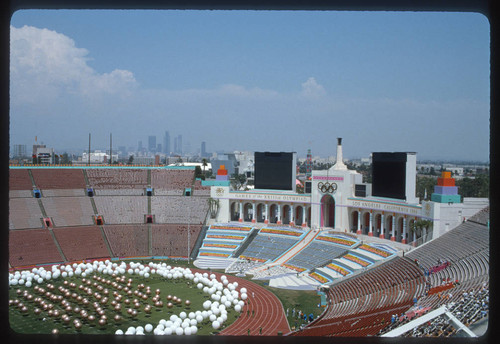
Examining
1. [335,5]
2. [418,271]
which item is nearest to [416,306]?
[418,271]

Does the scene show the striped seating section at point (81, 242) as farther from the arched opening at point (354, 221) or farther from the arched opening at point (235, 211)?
the arched opening at point (354, 221)

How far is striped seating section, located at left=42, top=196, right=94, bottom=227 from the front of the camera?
110ft

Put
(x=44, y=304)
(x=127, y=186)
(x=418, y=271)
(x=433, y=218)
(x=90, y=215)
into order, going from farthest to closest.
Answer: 1. (x=127, y=186)
2. (x=90, y=215)
3. (x=433, y=218)
4. (x=418, y=271)
5. (x=44, y=304)

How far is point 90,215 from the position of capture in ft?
114

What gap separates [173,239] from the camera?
110 feet

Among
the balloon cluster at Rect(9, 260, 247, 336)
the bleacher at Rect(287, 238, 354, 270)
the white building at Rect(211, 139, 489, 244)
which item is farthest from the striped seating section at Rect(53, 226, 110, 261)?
the bleacher at Rect(287, 238, 354, 270)

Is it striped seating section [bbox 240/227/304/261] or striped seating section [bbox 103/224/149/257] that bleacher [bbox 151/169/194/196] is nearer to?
striped seating section [bbox 103/224/149/257]

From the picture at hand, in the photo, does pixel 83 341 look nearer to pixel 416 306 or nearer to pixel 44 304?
pixel 416 306

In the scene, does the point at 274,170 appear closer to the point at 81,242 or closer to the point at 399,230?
the point at 399,230

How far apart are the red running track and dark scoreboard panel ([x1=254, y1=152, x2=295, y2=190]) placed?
13922 millimetres

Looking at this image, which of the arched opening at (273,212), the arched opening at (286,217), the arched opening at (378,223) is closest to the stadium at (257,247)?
the arched opening at (273,212)

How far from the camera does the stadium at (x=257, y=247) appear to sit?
746 inches

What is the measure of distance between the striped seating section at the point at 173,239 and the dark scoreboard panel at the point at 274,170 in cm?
677

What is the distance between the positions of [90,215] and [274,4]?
33554mm
